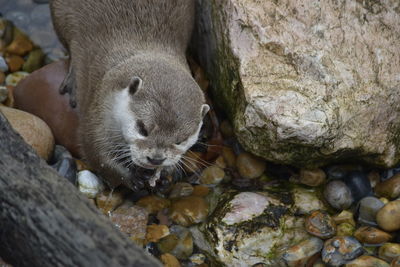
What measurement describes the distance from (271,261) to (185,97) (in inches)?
40.6

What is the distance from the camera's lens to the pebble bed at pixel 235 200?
12.1ft

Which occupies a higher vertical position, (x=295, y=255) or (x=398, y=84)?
(x=398, y=84)

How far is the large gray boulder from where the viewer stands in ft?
12.0

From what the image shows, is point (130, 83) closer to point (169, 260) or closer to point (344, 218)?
point (169, 260)

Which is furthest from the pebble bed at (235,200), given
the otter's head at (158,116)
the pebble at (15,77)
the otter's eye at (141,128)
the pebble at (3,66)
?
the otter's eye at (141,128)

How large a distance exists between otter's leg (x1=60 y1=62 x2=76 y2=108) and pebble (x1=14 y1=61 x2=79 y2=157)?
0.08 feet

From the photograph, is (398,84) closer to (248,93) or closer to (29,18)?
(248,93)

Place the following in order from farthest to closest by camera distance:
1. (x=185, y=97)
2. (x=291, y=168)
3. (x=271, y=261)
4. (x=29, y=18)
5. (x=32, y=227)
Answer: (x=29, y=18) → (x=291, y=168) → (x=271, y=261) → (x=185, y=97) → (x=32, y=227)

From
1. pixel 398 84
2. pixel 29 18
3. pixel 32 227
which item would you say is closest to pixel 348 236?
pixel 398 84

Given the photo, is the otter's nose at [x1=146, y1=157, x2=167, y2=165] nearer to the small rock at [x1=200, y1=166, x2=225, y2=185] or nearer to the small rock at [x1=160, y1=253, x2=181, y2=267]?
the small rock at [x1=160, y1=253, x2=181, y2=267]

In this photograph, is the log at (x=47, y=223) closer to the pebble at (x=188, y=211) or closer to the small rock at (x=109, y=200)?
the small rock at (x=109, y=200)

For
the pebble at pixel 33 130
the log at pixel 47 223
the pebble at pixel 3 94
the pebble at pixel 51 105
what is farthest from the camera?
the pebble at pixel 3 94

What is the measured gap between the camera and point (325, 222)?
378 cm

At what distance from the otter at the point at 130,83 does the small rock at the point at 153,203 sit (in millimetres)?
166
